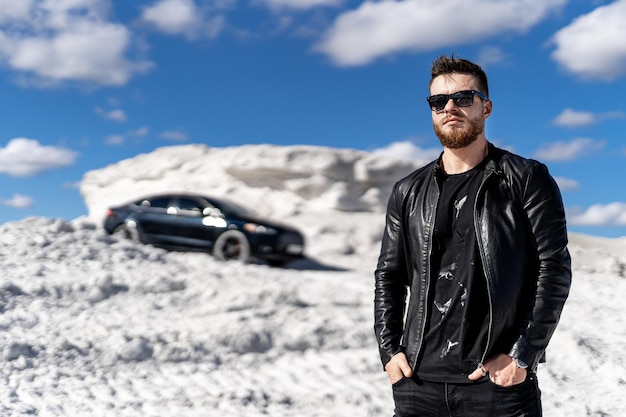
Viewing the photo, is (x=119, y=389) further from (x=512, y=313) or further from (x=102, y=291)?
(x=512, y=313)

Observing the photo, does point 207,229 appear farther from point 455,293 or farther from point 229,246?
point 455,293

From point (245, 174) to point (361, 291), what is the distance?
1255 cm

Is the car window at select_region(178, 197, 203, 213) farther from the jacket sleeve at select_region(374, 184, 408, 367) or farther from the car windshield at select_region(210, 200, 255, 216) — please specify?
the jacket sleeve at select_region(374, 184, 408, 367)

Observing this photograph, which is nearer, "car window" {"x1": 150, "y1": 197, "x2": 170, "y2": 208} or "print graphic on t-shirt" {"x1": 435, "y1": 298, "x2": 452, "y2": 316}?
"print graphic on t-shirt" {"x1": 435, "y1": 298, "x2": 452, "y2": 316}

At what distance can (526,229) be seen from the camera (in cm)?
235

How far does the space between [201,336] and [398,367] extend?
5482mm

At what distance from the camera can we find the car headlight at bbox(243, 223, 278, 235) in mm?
12336

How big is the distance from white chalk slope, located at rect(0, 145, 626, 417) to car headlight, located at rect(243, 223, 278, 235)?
101cm

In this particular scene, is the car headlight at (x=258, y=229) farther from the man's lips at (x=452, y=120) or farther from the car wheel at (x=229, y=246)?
the man's lips at (x=452, y=120)

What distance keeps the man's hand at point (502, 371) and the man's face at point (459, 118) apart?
79 cm

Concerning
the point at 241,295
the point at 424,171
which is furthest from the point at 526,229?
the point at 241,295

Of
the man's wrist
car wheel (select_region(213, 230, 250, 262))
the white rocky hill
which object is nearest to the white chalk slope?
car wheel (select_region(213, 230, 250, 262))

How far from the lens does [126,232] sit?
44.6 feet

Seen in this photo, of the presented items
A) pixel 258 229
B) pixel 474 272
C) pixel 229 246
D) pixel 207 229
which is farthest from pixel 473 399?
pixel 207 229
